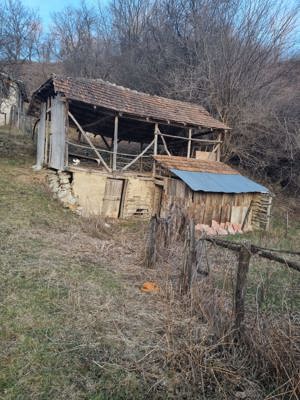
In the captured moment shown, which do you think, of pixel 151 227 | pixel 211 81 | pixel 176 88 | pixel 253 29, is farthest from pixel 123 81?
pixel 151 227

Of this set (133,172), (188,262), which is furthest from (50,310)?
(133,172)

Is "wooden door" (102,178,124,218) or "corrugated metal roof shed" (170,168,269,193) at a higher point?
"corrugated metal roof shed" (170,168,269,193)

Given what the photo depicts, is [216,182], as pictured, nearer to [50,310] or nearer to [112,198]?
[112,198]

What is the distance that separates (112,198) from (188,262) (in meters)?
8.25

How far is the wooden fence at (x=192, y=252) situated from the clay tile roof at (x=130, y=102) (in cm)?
670

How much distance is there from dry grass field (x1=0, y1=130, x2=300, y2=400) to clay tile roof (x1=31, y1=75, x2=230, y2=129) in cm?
710

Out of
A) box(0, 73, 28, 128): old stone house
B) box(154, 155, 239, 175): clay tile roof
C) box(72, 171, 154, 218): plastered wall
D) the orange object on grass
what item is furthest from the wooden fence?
box(0, 73, 28, 128): old stone house

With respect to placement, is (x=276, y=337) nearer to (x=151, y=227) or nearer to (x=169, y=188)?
(x=151, y=227)

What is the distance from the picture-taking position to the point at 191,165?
1348 cm

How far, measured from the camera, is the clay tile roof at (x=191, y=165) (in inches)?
507

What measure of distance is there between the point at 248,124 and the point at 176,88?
463 cm

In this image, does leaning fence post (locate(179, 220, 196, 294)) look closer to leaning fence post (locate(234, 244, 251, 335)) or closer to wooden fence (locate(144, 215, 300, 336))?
wooden fence (locate(144, 215, 300, 336))

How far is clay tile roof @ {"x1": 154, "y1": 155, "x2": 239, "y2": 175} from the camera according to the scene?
1287cm

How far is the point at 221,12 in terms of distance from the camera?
785 inches
